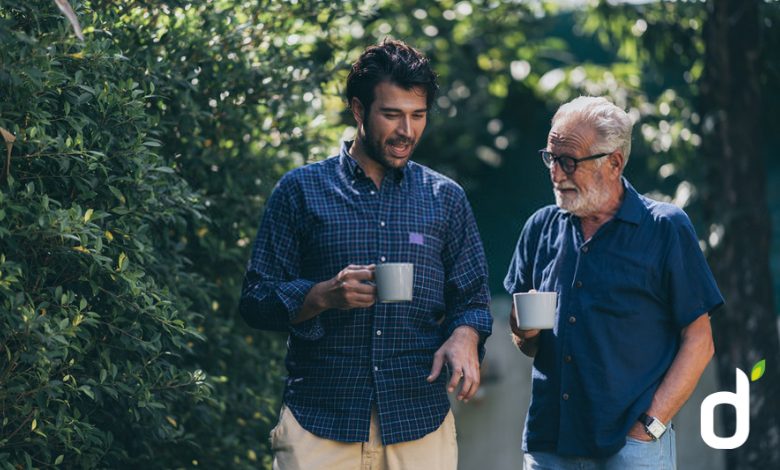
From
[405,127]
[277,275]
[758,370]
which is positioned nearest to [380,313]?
[277,275]

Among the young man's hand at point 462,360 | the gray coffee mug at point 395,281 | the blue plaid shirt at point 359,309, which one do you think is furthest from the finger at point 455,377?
the gray coffee mug at point 395,281

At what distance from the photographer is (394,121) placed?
3.94 metres

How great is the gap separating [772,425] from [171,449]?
3731 millimetres

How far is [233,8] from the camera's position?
5.47 m

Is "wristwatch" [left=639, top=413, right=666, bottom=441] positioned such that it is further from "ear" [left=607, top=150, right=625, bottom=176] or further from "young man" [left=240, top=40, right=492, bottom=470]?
"ear" [left=607, top=150, right=625, bottom=176]

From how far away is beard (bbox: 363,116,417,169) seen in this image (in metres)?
3.96

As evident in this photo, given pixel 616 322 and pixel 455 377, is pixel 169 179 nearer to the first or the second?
pixel 455 377

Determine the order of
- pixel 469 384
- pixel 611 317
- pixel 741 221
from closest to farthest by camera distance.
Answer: pixel 469 384 < pixel 611 317 < pixel 741 221

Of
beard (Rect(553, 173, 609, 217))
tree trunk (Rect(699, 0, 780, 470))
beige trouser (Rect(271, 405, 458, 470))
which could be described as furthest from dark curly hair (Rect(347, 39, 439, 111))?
tree trunk (Rect(699, 0, 780, 470))

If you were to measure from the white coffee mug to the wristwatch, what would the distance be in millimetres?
412

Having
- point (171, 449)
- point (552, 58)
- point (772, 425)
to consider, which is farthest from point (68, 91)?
point (552, 58)

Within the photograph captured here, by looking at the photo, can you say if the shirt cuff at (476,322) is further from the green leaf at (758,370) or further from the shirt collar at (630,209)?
the green leaf at (758,370)

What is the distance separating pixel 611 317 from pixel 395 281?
2.49 ft

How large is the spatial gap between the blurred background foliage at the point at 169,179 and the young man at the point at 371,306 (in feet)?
2.10
